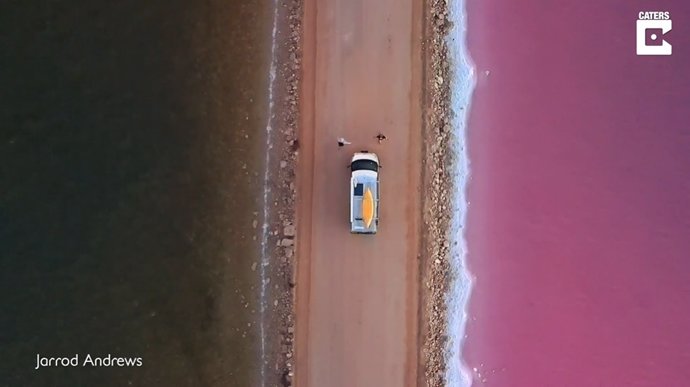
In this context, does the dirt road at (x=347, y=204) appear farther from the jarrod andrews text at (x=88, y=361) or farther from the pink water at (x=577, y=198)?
the jarrod andrews text at (x=88, y=361)

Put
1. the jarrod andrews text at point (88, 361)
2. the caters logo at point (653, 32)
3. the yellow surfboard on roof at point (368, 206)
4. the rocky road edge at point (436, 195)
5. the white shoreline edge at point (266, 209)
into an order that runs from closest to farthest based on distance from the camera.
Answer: the jarrod andrews text at point (88, 361), the yellow surfboard on roof at point (368, 206), the white shoreline edge at point (266, 209), the rocky road edge at point (436, 195), the caters logo at point (653, 32)

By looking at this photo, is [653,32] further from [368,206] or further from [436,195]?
[368,206]

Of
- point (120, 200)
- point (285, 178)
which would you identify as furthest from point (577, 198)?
point (120, 200)

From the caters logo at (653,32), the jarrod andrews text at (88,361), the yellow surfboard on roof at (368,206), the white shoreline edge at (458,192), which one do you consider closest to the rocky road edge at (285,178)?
the yellow surfboard on roof at (368,206)

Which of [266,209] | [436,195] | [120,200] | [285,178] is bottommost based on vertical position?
[266,209]

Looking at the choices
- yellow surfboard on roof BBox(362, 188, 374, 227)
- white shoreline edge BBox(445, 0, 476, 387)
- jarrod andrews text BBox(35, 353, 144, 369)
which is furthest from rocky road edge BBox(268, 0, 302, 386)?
white shoreline edge BBox(445, 0, 476, 387)

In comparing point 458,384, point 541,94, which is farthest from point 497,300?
point 541,94

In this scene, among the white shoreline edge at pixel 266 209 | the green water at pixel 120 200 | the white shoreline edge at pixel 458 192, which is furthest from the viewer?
the white shoreline edge at pixel 458 192
